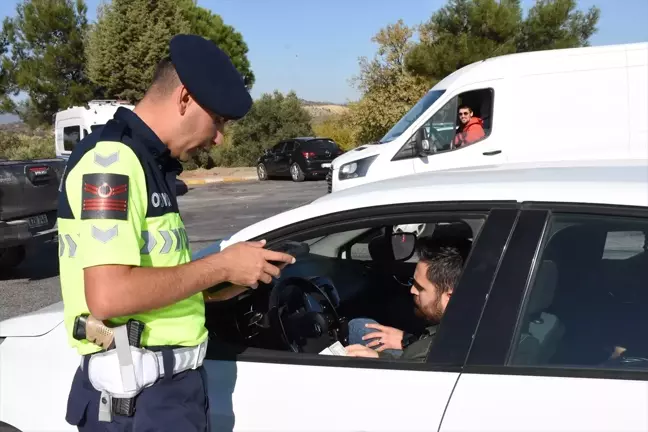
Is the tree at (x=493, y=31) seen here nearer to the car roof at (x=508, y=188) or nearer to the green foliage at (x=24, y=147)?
the green foliage at (x=24, y=147)

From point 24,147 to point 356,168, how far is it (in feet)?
77.0

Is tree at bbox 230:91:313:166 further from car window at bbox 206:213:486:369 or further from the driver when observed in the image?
the driver

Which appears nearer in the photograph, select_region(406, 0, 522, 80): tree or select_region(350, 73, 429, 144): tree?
select_region(406, 0, 522, 80): tree

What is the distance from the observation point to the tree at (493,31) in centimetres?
2220

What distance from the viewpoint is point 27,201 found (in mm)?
6754

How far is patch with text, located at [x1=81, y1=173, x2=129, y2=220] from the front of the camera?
1456 mm

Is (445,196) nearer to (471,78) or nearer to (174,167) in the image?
(174,167)

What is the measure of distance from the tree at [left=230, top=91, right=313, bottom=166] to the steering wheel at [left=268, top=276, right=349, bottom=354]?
2429 centimetres

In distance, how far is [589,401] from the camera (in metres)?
1.54

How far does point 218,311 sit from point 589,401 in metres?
1.19

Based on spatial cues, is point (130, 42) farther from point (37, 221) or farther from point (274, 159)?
point (37, 221)

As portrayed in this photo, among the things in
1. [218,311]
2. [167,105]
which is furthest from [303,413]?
[167,105]

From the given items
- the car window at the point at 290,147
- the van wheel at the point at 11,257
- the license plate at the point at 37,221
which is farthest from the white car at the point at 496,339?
the car window at the point at 290,147

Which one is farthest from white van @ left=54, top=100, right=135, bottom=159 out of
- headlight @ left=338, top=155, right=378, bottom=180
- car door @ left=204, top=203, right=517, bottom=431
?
car door @ left=204, top=203, right=517, bottom=431
